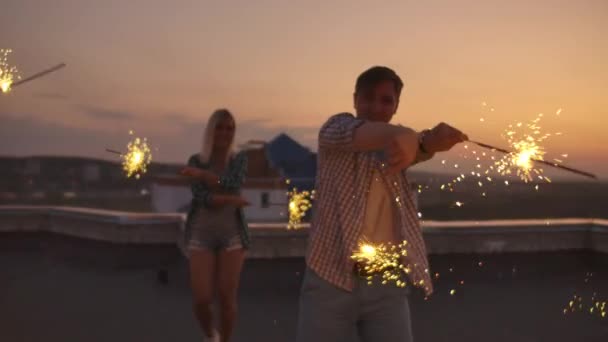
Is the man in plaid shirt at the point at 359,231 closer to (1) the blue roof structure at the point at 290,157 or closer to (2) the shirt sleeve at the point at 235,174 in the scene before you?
(2) the shirt sleeve at the point at 235,174

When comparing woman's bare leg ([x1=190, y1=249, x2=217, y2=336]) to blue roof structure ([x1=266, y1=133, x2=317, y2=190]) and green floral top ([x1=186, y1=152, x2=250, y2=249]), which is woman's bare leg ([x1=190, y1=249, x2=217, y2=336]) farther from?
blue roof structure ([x1=266, y1=133, x2=317, y2=190])

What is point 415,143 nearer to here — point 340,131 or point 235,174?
point 340,131

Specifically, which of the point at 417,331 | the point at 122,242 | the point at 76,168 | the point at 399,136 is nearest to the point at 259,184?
the point at 122,242

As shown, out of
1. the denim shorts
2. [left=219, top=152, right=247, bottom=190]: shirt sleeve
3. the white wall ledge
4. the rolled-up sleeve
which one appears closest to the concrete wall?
the white wall ledge

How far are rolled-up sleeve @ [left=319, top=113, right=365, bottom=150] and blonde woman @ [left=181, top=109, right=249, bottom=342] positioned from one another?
2.13 m

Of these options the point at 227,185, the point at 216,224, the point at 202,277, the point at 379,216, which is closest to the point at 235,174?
the point at 227,185

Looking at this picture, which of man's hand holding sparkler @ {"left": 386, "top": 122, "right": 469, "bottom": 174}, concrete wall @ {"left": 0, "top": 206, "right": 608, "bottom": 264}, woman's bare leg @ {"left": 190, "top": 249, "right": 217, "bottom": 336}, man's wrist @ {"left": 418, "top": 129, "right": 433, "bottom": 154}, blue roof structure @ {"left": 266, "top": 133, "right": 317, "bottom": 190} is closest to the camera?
man's hand holding sparkler @ {"left": 386, "top": 122, "right": 469, "bottom": 174}

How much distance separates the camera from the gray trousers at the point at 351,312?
2256mm

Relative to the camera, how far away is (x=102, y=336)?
4.66 meters

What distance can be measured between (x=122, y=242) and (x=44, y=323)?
10.0 ft

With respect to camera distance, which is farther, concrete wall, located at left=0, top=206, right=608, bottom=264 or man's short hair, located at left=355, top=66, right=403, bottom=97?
concrete wall, located at left=0, top=206, right=608, bottom=264

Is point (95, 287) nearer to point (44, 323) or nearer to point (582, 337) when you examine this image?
point (44, 323)

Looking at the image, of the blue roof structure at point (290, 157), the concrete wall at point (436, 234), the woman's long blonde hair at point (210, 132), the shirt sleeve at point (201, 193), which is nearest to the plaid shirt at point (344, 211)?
the shirt sleeve at point (201, 193)

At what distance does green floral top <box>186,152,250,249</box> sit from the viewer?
4.18 metres
